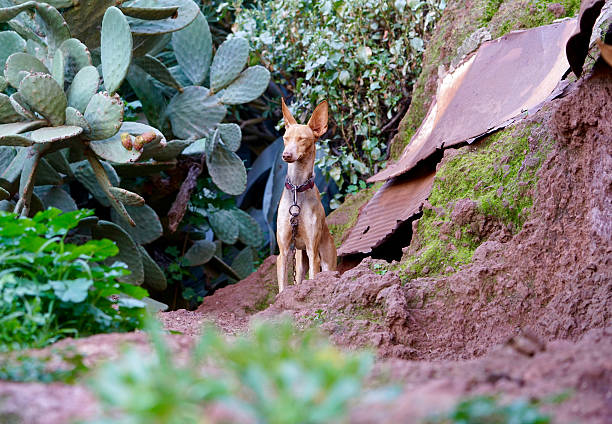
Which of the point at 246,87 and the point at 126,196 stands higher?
the point at 246,87

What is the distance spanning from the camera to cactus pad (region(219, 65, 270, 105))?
6.33 metres

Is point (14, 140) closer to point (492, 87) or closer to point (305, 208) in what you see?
point (305, 208)

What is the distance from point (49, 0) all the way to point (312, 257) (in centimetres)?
274

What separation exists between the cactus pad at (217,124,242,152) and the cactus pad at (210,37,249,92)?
361 mm

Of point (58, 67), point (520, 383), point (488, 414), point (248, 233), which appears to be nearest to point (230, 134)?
point (248, 233)

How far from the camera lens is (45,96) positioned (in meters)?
4.43

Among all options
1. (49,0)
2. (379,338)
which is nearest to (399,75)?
(49,0)

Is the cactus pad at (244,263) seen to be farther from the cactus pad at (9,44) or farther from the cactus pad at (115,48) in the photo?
the cactus pad at (9,44)

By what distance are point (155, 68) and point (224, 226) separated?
6.19 feet

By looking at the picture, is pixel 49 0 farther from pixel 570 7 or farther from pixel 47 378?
pixel 47 378

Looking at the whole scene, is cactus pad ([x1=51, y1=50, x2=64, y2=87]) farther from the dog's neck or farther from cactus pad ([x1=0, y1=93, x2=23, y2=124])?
the dog's neck

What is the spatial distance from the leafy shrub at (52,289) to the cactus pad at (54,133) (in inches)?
82.7

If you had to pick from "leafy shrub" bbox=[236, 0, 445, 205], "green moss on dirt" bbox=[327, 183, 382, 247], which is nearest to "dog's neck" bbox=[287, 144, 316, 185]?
"green moss on dirt" bbox=[327, 183, 382, 247]

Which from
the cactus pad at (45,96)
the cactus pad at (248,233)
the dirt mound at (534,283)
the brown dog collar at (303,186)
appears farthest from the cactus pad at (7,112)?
the cactus pad at (248,233)
